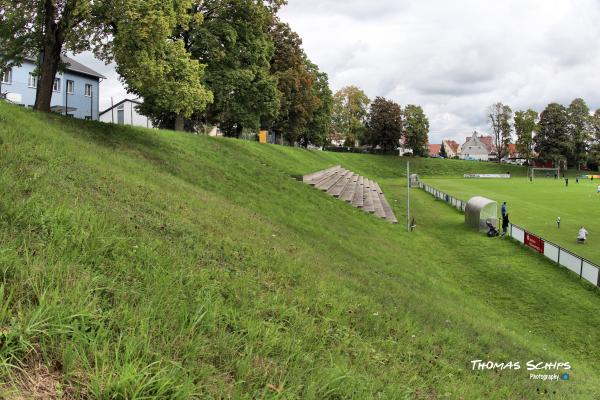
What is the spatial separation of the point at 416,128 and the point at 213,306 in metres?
108

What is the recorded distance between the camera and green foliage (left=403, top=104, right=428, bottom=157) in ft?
353

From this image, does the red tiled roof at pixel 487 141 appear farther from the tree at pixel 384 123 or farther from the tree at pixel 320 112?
the tree at pixel 320 112

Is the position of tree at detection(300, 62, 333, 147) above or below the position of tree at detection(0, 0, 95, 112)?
above

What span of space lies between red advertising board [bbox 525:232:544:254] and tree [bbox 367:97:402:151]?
86.0m

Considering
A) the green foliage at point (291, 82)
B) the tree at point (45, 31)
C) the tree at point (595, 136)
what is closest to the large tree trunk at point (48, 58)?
the tree at point (45, 31)

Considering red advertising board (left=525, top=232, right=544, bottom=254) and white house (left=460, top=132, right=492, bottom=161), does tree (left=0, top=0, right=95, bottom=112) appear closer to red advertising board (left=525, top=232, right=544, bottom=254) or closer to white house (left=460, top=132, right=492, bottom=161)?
red advertising board (left=525, top=232, right=544, bottom=254)

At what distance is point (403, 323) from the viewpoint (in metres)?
7.28

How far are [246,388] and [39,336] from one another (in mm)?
1703

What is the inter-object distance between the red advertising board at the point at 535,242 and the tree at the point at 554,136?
99808 mm

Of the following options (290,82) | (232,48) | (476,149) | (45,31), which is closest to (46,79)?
(45,31)

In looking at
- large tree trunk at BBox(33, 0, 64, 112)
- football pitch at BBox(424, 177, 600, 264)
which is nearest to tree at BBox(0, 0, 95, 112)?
large tree trunk at BBox(33, 0, 64, 112)

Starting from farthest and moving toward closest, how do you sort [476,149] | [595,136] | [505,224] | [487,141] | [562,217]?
[487,141] < [476,149] < [595,136] < [562,217] < [505,224]

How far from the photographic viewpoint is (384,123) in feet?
342

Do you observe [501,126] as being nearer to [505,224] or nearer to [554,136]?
[554,136]
